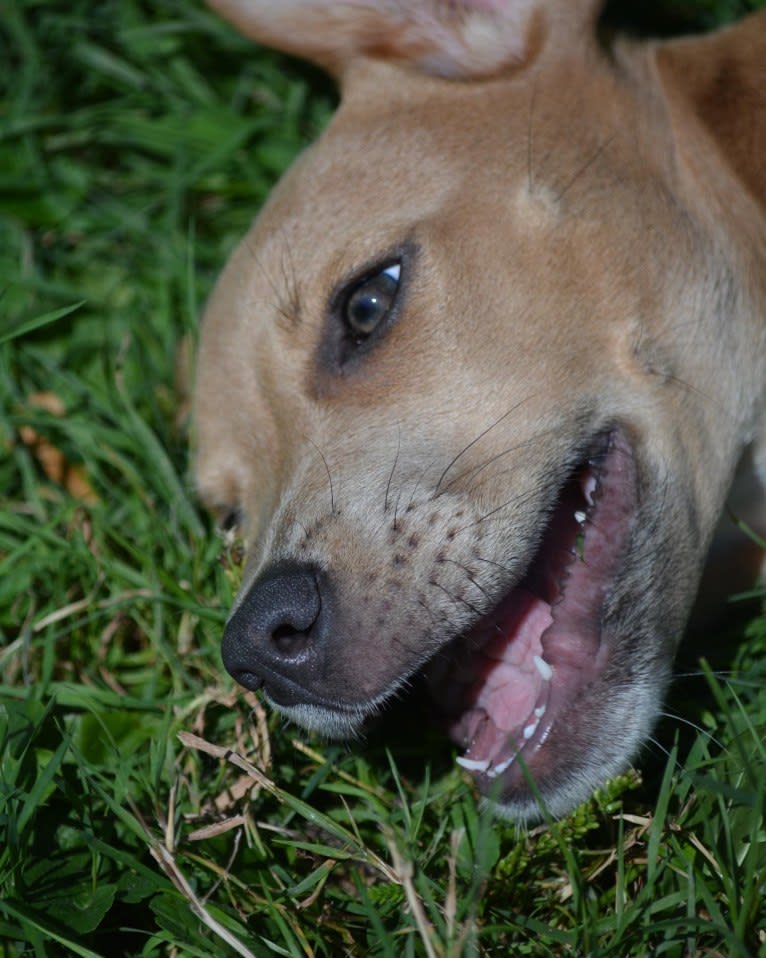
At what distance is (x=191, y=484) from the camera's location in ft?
11.5

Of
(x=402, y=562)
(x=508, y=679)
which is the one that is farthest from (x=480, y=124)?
(x=508, y=679)

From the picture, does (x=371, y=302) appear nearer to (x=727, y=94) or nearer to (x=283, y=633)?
(x=283, y=633)

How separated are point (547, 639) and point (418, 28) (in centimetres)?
184

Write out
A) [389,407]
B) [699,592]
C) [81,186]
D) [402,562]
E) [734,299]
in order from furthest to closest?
[81,186] → [699,592] → [734,299] → [389,407] → [402,562]

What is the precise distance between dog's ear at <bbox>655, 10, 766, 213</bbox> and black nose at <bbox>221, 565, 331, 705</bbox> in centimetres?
150

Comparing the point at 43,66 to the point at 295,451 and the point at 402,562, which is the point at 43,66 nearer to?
the point at 295,451

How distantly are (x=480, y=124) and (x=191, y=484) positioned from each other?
54.4 inches

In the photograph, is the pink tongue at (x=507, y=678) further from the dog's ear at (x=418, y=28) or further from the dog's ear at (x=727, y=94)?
the dog's ear at (x=418, y=28)

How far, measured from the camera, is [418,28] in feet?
A: 10.8

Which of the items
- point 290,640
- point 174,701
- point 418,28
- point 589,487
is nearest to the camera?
point 290,640

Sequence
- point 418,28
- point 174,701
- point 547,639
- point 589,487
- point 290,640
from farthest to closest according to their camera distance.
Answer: point 418,28 < point 174,701 < point 589,487 < point 547,639 < point 290,640

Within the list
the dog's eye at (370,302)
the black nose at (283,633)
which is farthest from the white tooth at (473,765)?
the dog's eye at (370,302)

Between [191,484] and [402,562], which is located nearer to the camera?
[402,562]

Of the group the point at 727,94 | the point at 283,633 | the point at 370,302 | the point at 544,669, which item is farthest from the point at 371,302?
the point at 727,94
